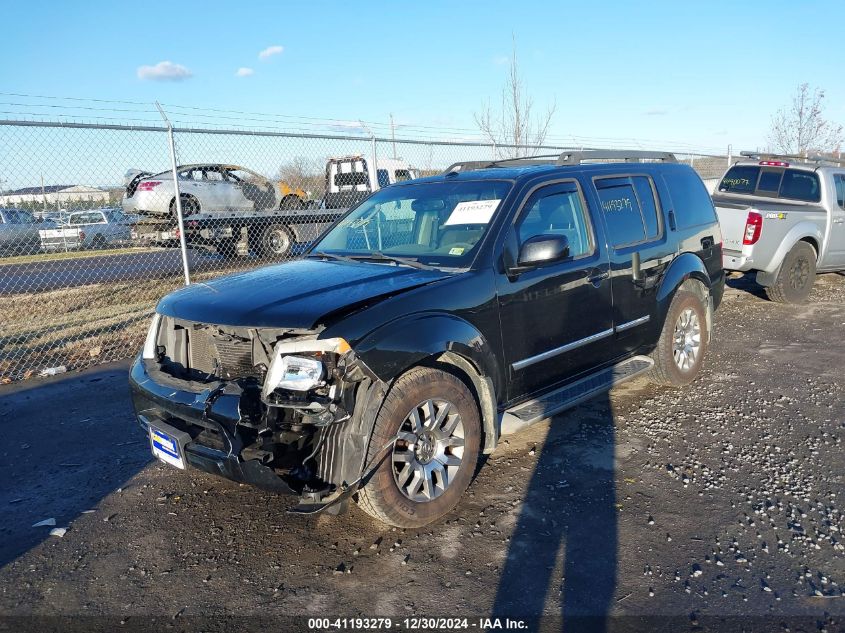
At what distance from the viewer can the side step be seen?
12.2 ft

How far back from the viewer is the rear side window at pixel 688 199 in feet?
17.6

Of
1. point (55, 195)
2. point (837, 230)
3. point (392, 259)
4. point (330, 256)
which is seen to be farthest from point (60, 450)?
point (837, 230)

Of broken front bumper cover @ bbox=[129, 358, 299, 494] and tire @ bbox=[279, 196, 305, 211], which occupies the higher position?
tire @ bbox=[279, 196, 305, 211]

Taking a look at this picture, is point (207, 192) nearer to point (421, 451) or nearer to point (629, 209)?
point (629, 209)

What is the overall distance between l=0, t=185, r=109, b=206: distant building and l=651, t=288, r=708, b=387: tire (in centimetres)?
745

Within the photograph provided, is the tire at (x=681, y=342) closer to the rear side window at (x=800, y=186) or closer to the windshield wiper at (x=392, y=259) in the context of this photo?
the windshield wiper at (x=392, y=259)

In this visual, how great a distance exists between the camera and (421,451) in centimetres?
331

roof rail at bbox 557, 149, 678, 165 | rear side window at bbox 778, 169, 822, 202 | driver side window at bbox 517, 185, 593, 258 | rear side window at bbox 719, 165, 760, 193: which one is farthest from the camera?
rear side window at bbox 719, 165, 760, 193

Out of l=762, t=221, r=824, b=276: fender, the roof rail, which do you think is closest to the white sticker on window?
the roof rail

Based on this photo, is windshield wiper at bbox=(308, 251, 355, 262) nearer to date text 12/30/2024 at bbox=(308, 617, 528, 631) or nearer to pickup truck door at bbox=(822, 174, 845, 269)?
date text 12/30/2024 at bbox=(308, 617, 528, 631)


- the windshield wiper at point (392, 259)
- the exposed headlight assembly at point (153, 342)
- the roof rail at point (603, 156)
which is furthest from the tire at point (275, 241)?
the exposed headlight assembly at point (153, 342)

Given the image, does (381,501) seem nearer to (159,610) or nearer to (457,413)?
(457,413)

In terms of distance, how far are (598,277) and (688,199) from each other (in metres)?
1.76

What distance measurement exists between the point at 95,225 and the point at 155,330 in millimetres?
10926
